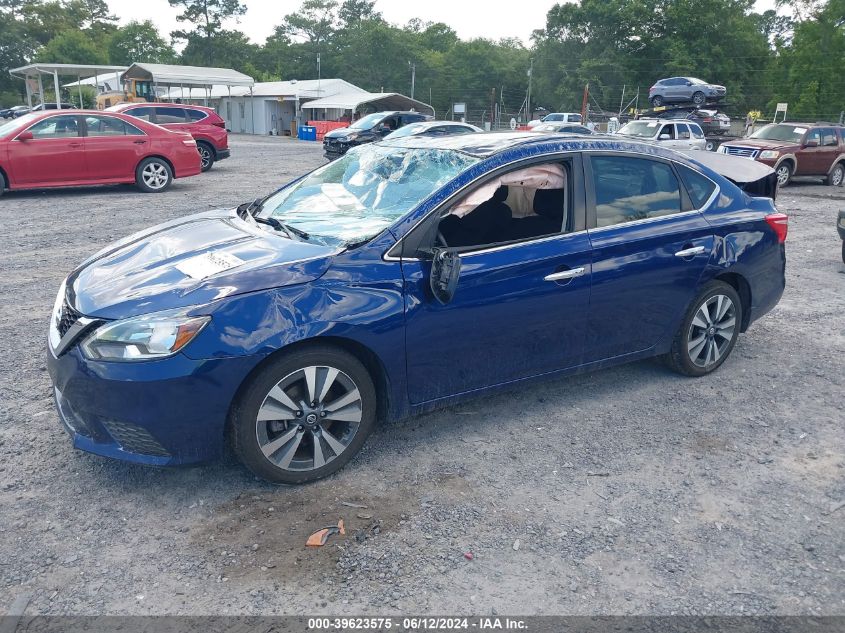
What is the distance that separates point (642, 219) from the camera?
4398 millimetres

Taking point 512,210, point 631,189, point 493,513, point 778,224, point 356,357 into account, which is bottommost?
point 493,513

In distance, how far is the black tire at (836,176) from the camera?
18109mm

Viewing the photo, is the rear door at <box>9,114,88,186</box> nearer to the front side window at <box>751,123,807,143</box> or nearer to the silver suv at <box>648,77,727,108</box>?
the front side window at <box>751,123,807,143</box>

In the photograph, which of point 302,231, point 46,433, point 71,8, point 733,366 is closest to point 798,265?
point 733,366

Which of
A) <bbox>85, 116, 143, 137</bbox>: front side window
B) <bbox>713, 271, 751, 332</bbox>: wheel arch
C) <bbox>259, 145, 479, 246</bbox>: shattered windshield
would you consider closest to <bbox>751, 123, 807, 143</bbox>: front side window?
<bbox>713, 271, 751, 332</bbox>: wheel arch

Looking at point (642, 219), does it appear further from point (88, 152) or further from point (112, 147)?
point (112, 147)

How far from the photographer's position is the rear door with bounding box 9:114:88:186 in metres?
11.9

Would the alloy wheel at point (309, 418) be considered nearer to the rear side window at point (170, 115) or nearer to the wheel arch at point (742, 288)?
the wheel arch at point (742, 288)

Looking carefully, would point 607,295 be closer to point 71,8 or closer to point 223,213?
point 223,213

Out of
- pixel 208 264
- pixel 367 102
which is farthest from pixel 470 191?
pixel 367 102

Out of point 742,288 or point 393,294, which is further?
point 742,288

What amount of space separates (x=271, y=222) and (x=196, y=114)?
51.4 feet

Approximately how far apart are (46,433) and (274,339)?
1703 millimetres

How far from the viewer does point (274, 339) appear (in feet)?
10.3
